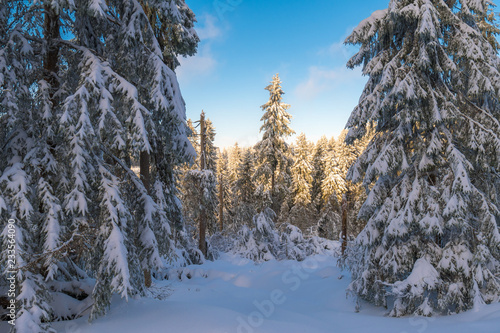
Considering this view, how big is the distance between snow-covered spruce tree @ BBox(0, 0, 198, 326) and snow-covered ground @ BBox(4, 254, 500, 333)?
71cm

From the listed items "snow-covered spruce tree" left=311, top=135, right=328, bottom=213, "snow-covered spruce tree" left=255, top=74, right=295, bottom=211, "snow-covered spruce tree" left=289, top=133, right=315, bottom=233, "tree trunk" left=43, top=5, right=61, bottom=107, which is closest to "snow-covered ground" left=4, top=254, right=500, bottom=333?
"tree trunk" left=43, top=5, right=61, bottom=107

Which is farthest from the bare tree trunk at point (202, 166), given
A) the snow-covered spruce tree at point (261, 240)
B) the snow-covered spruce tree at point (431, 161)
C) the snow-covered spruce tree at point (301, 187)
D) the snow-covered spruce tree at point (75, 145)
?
the snow-covered spruce tree at point (301, 187)

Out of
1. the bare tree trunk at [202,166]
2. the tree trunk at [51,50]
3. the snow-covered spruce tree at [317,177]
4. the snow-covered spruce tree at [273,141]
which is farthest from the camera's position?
the snow-covered spruce tree at [317,177]

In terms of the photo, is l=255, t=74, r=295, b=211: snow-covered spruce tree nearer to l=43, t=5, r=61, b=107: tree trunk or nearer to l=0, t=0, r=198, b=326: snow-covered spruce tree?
l=0, t=0, r=198, b=326: snow-covered spruce tree

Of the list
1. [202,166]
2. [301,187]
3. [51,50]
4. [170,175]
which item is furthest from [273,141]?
[51,50]

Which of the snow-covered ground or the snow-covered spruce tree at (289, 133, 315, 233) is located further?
the snow-covered spruce tree at (289, 133, 315, 233)

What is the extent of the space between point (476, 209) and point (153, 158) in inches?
371

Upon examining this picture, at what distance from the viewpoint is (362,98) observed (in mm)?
8750

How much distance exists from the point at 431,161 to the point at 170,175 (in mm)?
8184

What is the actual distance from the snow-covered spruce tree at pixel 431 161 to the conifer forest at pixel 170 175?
0.14 feet

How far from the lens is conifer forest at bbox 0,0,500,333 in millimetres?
4781

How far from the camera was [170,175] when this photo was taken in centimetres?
1012

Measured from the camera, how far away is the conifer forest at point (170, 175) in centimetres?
478

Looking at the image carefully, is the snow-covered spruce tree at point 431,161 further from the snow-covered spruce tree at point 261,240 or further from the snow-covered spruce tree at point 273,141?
the snow-covered spruce tree at point 273,141
